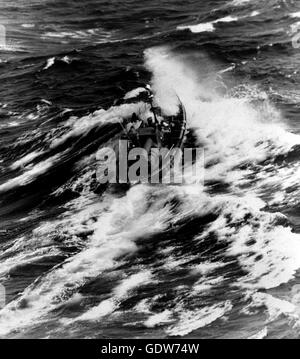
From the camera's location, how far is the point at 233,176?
108ft

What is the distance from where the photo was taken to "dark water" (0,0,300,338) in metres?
24.0

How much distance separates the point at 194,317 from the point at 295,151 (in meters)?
14.0

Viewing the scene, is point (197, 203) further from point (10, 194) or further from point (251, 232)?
point (10, 194)

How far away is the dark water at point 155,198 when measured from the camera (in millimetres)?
24047
